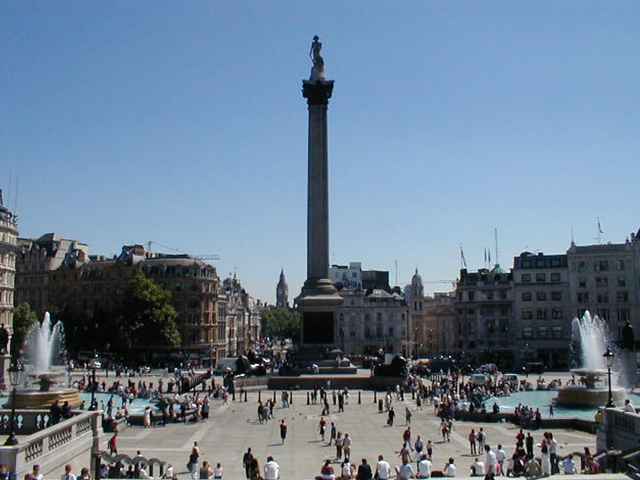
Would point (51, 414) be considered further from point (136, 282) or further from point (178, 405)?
point (136, 282)

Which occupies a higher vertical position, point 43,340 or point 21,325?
point 21,325

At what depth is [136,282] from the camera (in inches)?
4269

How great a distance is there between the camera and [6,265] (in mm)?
94000

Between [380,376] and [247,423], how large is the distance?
25286 mm

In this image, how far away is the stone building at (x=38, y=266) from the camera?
133500 mm

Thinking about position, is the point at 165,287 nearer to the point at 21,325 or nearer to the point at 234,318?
the point at 21,325

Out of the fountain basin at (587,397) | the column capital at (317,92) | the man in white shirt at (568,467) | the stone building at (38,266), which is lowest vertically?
the man in white shirt at (568,467)

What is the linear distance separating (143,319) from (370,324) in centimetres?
5089

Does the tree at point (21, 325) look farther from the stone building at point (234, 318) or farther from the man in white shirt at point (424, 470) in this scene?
the man in white shirt at point (424, 470)

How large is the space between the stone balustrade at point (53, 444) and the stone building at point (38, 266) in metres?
103

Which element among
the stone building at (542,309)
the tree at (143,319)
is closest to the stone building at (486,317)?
the stone building at (542,309)

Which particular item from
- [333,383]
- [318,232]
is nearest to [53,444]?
[333,383]

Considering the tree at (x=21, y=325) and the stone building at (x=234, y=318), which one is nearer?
the tree at (x=21, y=325)

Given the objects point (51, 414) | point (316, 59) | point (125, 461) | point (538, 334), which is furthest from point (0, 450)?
point (538, 334)
